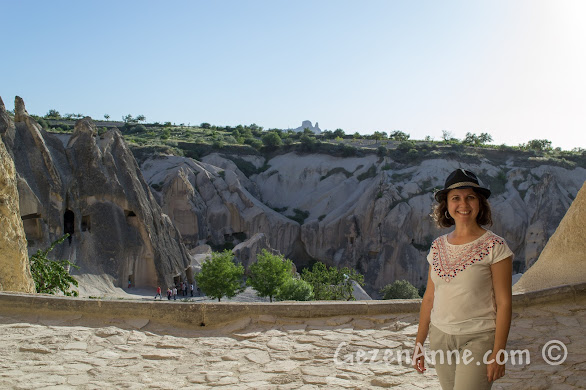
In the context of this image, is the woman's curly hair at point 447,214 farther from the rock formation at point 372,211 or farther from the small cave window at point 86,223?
the rock formation at point 372,211

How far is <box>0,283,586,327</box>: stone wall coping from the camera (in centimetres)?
579

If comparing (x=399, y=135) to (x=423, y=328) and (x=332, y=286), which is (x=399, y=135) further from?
(x=423, y=328)

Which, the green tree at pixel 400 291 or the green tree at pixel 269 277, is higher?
the green tree at pixel 269 277

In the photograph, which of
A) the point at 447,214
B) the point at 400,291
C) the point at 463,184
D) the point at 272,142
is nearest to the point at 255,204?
the point at 272,142

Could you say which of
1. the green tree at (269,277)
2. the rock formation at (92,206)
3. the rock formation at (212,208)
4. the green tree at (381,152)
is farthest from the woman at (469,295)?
the green tree at (381,152)

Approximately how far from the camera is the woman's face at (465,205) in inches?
114

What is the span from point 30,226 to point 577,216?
22008 millimetres

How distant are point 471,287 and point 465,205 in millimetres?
453

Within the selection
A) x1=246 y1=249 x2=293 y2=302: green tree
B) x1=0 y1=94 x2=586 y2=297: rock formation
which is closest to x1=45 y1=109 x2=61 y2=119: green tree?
x1=0 y1=94 x2=586 y2=297: rock formation

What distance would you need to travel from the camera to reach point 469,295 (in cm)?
274

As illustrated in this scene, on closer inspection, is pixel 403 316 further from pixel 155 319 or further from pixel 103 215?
pixel 103 215

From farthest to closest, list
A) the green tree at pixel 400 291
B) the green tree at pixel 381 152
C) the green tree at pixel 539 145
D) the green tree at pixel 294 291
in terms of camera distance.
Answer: the green tree at pixel 539 145
the green tree at pixel 381 152
the green tree at pixel 400 291
the green tree at pixel 294 291

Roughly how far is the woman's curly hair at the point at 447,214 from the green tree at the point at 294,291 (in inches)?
870

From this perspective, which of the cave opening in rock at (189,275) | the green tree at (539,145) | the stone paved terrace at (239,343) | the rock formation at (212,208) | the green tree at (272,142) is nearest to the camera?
the stone paved terrace at (239,343)
